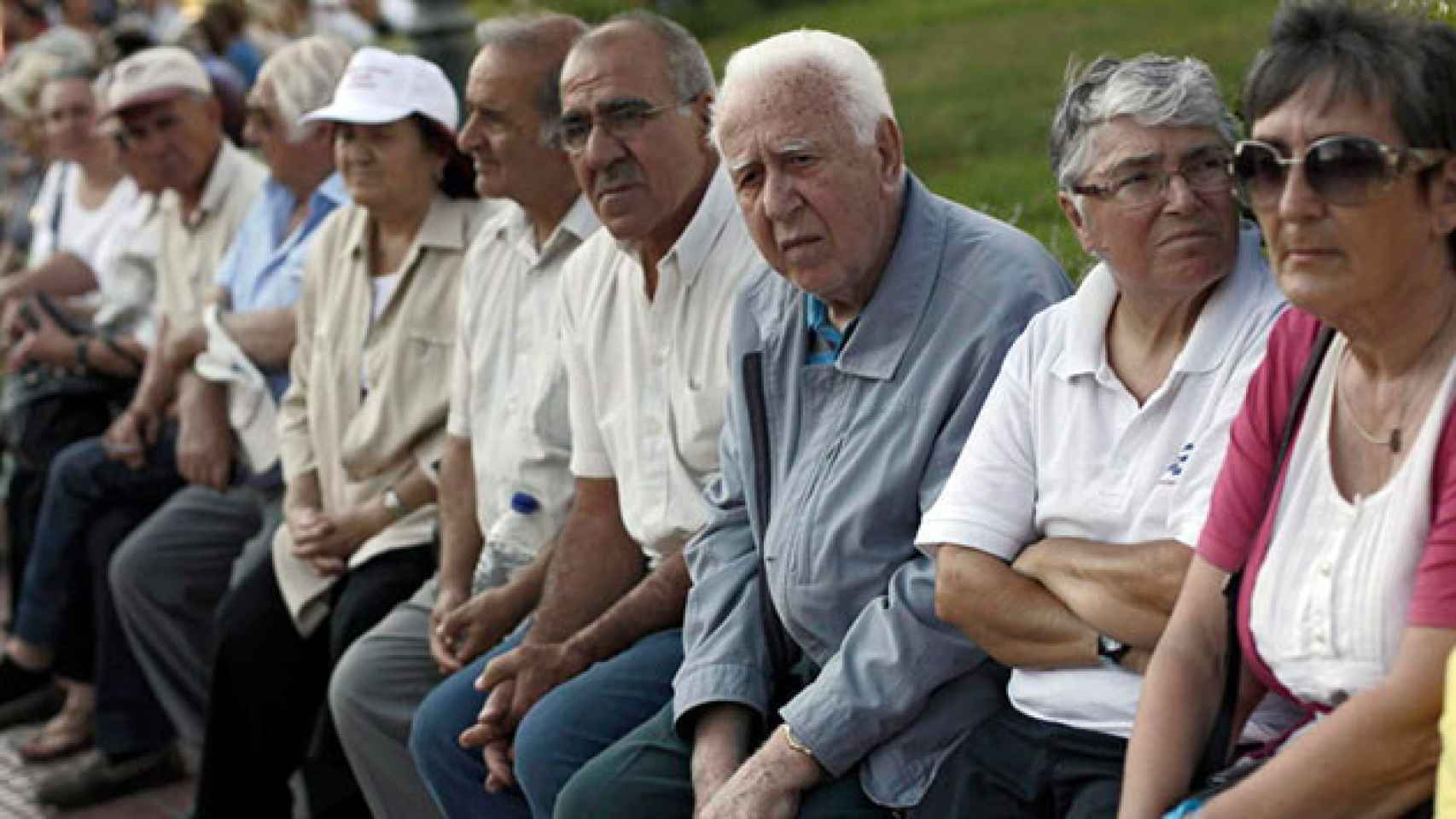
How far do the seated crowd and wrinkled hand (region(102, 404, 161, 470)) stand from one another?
13 mm

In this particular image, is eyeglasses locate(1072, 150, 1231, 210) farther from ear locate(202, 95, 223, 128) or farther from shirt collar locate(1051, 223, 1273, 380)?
ear locate(202, 95, 223, 128)

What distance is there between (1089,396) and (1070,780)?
60 centimetres

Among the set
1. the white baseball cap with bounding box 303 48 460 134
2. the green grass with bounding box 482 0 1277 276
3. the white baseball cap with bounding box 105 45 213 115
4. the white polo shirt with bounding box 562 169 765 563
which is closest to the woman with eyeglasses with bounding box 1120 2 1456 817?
the green grass with bounding box 482 0 1277 276

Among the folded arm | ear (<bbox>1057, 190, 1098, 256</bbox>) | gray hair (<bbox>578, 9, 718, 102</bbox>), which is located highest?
ear (<bbox>1057, 190, 1098, 256</bbox>)

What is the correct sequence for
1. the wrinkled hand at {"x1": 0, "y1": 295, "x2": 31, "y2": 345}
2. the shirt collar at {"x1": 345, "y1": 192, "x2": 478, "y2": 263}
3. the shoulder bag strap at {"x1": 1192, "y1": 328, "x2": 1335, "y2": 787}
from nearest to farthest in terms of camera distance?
the shoulder bag strap at {"x1": 1192, "y1": 328, "x2": 1335, "y2": 787} < the shirt collar at {"x1": 345, "y1": 192, "x2": 478, "y2": 263} < the wrinkled hand at {"x1": 0, "y1": 295, "x2": 31, "y2": 345}

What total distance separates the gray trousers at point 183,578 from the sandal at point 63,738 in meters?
0.68

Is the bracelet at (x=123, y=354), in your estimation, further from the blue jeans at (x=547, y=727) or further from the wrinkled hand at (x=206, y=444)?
the blue jeans at (x=547, y=727)

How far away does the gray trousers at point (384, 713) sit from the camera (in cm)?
489

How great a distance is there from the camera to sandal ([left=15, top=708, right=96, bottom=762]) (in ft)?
22.5

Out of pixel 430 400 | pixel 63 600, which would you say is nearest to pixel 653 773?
pixel 430 400

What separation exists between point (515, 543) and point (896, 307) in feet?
5.13

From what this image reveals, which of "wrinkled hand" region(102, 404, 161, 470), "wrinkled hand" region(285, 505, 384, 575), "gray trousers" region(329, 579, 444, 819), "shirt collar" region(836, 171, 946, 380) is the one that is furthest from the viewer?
"wrinkled hand" region(102, 404, 161, 470)

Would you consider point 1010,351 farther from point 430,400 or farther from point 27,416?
point 27,416

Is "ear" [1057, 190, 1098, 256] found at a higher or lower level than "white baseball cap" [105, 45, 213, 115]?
higher
